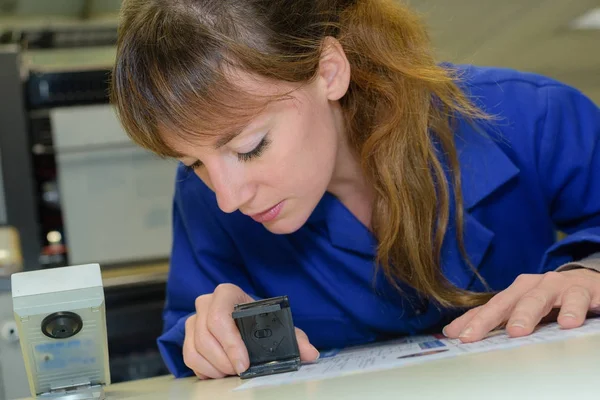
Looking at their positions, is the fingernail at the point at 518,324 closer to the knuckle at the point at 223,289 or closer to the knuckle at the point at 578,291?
the knuckle at the point at 578,291

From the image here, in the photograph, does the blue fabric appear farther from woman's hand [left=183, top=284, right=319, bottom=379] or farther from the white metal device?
the white metal device

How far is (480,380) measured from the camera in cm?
65

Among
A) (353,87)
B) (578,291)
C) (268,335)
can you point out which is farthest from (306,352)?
(353,87)

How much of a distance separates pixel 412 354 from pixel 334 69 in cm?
49

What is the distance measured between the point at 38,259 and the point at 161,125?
2150 mm

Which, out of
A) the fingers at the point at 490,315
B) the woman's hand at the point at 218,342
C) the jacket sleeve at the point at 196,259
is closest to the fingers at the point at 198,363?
the woman's hand at the point at 218,342

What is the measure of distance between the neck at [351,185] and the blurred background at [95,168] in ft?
5.38

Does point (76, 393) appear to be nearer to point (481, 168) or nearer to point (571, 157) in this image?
point (481, 168)

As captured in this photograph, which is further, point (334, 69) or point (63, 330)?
point (334, 69)

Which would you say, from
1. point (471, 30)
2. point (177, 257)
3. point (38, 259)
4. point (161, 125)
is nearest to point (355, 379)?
point (161, 125)

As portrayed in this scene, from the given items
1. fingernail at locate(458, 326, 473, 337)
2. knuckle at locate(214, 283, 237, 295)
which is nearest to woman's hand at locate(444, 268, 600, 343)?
fingernail at locate(458, 326, 473, 337)

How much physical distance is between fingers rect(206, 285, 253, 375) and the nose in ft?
0.47

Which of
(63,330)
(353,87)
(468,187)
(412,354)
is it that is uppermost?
(353,87)

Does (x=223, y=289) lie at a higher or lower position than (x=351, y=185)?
lower
